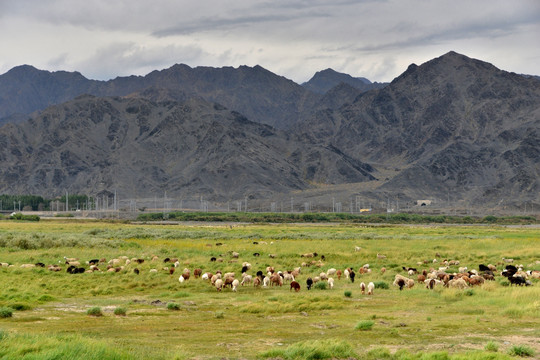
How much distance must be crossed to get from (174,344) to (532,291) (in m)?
16.7

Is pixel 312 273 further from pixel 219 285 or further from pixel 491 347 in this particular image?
pixel 491 347

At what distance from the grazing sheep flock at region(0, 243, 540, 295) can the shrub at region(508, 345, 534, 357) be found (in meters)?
13.7

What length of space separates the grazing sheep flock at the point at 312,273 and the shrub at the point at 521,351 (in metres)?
13.7

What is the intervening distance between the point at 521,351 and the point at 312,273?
2318cm

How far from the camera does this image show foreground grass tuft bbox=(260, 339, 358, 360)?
17.5m

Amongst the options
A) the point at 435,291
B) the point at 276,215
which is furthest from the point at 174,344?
the point at 276,215

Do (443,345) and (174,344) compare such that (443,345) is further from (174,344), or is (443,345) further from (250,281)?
(250,281)

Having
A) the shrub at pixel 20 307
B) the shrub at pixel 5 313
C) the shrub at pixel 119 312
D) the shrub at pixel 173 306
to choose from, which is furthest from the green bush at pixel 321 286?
the shrub at pixel 5 313

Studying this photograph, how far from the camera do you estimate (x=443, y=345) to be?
1906cm

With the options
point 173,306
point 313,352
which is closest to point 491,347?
point 313,352

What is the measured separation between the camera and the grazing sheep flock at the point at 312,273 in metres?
33.1

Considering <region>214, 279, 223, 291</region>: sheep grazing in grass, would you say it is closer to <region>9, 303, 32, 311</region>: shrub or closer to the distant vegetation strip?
<region>9, 303, 32, 311</region>: shrub

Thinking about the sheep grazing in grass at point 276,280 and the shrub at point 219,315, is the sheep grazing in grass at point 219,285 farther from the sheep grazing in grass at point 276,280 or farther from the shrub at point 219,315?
the shrub at point 219,315

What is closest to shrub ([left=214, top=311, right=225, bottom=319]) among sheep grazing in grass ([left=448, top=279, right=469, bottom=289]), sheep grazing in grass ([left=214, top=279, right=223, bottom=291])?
sheep grazing in grass ([left=214, top=279, right=223, bottom=291])
